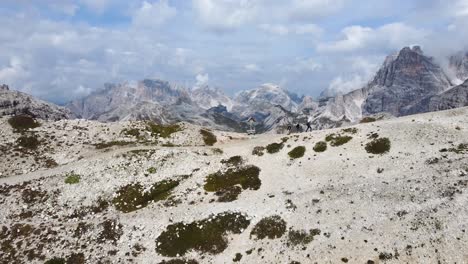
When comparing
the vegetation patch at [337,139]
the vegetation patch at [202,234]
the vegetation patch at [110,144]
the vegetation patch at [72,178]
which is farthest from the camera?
the vegetation patch at [110,144]

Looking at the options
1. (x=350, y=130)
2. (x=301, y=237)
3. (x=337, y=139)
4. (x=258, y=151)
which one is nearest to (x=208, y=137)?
(x=258, y=151)

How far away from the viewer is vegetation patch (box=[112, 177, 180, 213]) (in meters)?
67.2

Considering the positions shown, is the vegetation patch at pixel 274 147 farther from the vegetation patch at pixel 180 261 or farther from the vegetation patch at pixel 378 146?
the vegetation patch at pixel 180 261

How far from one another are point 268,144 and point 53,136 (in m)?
49.3

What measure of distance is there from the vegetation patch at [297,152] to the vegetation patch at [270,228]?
20996 millimetres

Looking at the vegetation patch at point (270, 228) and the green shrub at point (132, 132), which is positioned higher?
the green shrub at point (132, 132)

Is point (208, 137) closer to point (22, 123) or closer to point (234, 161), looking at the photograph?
point (234, 161)

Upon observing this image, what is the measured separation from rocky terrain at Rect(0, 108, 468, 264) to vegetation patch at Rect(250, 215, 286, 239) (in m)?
0.23

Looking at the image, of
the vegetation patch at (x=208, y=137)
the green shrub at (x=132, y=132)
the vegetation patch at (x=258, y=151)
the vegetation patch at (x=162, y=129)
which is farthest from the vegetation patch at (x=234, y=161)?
the green shrub at (x=132, y=132)

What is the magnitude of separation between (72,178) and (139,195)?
47.1 ft

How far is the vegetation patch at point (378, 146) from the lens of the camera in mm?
70931

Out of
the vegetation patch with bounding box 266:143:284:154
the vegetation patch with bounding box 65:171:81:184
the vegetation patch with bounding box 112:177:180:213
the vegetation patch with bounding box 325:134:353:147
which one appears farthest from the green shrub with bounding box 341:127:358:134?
the vegetation patch with bounding box 65:171:81:184

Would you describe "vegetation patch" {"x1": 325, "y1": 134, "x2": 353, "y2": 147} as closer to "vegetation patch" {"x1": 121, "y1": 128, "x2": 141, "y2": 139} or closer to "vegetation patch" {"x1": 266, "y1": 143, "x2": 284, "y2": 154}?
"vegetation patch" {"x1": 266, "y1": 143, "x2": 284, "y2": 154}

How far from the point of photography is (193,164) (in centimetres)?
7825
